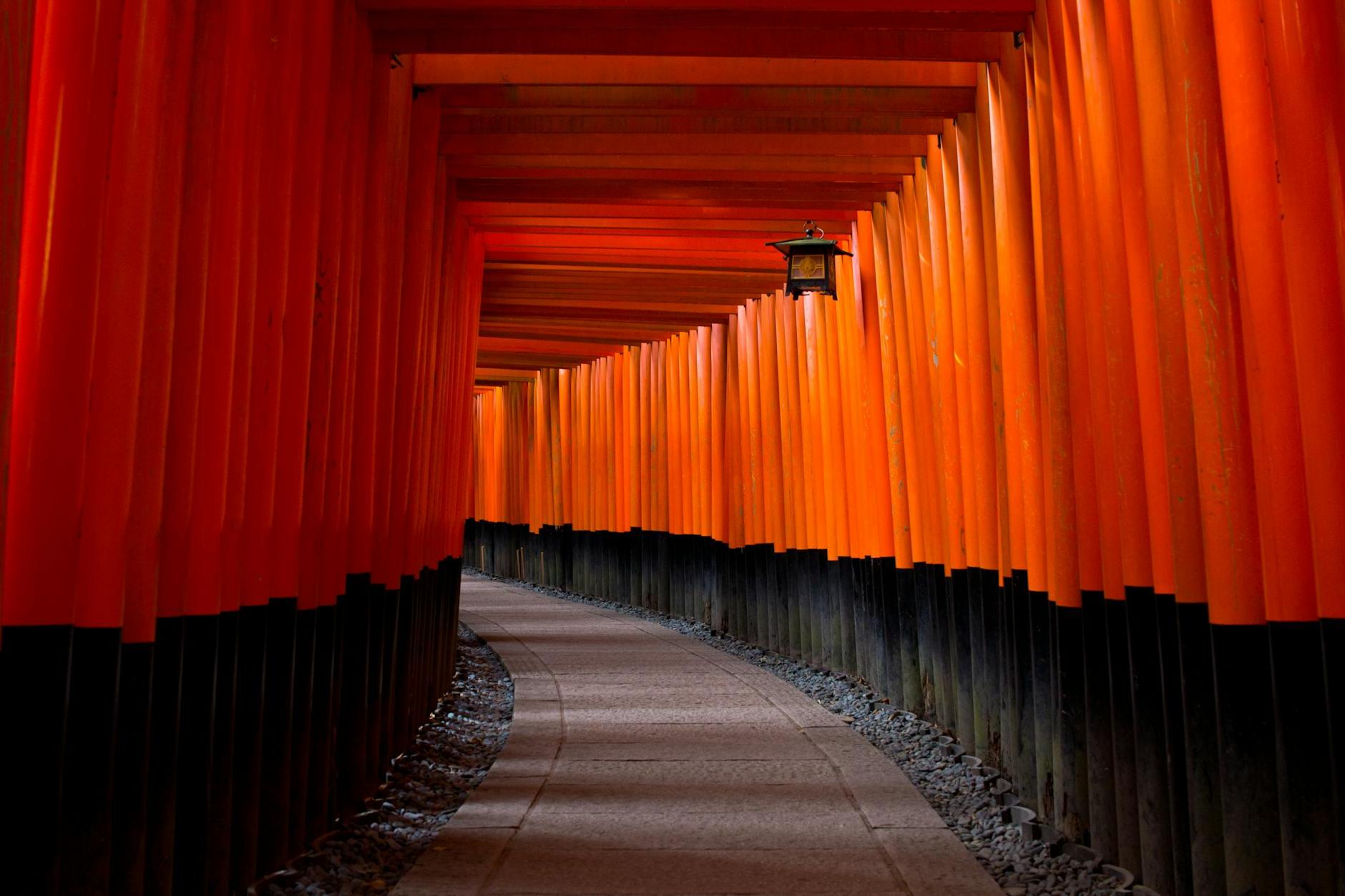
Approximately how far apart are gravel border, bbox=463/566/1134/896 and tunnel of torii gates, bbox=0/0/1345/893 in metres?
0.15

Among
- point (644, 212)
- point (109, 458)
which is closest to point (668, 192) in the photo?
point (644, 212)

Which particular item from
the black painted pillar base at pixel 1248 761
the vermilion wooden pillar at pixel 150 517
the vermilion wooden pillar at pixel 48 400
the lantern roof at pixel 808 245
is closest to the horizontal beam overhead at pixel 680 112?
the lantern roof at pixel 808 245

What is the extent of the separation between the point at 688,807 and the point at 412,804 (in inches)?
55.4

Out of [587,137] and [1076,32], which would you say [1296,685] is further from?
[587,137]

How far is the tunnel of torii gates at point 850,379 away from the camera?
10.4ft

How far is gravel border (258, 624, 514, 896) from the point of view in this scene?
454 cm

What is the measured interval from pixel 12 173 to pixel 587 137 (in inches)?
222

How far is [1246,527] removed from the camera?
3633mm

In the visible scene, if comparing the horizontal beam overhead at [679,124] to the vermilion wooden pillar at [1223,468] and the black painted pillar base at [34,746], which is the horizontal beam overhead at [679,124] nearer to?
the vermilion wooden pillar at [1223,468]

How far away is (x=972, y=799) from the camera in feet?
19.8

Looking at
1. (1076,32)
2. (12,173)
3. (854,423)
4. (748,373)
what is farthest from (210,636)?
(748,373)

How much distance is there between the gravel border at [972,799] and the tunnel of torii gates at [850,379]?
0.48 ft

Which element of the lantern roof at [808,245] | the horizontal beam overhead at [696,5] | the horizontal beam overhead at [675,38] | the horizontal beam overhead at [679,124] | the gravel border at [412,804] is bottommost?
the gravel border at [412,804]

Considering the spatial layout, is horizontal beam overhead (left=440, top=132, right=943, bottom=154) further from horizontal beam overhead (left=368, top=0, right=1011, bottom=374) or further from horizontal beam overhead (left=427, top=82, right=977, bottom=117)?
horizontal beam overhead (left=427, top=82, right=977, bottom=117)
